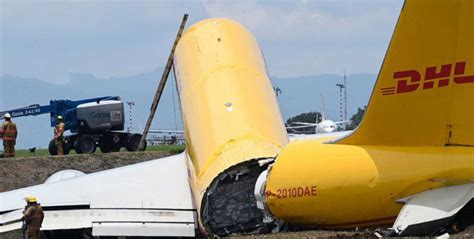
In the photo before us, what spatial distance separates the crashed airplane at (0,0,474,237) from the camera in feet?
36.6

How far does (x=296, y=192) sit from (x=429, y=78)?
2.34 meters

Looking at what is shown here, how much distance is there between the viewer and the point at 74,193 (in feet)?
57.2

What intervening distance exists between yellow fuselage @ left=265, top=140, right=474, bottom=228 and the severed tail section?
21 centimetres

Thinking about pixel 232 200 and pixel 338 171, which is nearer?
pixel 338 171

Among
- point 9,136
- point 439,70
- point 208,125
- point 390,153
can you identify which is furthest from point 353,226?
point 9,136

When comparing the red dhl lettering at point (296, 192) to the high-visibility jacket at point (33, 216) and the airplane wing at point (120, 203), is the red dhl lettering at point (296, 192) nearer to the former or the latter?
the airplane wing at point (120, 203)

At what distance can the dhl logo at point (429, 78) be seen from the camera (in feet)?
36.2

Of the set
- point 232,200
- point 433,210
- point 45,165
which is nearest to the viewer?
point 433,210

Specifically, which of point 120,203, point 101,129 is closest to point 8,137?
point 101,129

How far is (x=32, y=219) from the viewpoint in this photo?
15.6m

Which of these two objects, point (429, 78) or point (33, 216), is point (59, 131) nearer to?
point (33, 216)

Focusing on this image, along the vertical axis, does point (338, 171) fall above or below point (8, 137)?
above

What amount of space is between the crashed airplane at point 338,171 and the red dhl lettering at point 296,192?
0.04ft

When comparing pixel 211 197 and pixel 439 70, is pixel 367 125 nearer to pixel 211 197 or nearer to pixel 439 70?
pixel 439 70
